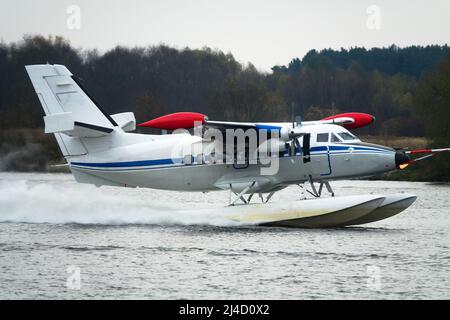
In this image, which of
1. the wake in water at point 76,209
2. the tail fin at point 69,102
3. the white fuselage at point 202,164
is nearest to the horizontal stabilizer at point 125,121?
the tail fin at point 69,102

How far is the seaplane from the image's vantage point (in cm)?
2666

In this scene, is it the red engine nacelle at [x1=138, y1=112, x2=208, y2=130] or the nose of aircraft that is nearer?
the red engine nacelle at [x1=138, y1=112, x2=208, y2=130]

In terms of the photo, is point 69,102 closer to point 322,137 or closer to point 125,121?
point 125,121

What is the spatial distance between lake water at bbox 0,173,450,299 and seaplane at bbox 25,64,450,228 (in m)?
0.81

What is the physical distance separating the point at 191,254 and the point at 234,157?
551 centimetres

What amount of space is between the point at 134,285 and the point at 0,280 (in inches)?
119

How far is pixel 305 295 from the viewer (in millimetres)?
18531

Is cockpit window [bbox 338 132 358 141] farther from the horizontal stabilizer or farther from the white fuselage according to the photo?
the horizontal stabilizer

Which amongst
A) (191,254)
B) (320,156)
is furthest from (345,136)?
(191,254)

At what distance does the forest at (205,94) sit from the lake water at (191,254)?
30.1 feet

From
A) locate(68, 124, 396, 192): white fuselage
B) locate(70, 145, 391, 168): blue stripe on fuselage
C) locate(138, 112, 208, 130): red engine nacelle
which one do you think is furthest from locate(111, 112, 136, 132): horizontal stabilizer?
locate(138, 112, 208, 130): red engine nacelle

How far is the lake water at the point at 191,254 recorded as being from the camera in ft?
62.4

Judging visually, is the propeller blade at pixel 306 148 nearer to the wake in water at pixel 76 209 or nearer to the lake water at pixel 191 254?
the lake water at pixel 191 254

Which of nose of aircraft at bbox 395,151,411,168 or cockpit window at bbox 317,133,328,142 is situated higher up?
cockpit window at bbox 317,133,328,142
